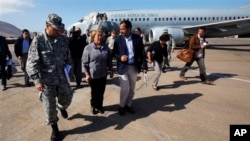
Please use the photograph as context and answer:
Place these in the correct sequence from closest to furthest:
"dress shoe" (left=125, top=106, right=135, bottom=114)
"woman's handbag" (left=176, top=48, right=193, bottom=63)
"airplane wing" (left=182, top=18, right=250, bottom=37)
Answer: "dress shoe" (left=125, top=106, right=135, bottom=114), "woman's handbag" (left=176, top=48, right=193, bottom=63), "airplane wing" (left=182, top=18, right=250, bottom=37)

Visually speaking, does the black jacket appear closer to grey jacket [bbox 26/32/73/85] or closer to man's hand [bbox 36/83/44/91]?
grey jacket [bbox 26/32/73/85]

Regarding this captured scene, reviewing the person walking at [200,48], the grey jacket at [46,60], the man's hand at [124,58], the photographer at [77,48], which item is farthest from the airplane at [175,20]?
the grey jacket at [46,60]

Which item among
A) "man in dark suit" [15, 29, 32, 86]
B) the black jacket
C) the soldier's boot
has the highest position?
"man in dark suit" [15, 29, 32, 86]

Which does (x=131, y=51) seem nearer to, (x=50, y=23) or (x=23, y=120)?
(x=50, y=23)

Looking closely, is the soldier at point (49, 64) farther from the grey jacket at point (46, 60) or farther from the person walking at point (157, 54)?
the person walking at point (157, 54)

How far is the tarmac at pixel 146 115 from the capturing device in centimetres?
451

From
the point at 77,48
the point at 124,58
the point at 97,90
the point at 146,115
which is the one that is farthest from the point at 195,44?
the point at 97,90

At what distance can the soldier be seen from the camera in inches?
163

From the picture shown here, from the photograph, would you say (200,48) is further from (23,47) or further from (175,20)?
(175,20)

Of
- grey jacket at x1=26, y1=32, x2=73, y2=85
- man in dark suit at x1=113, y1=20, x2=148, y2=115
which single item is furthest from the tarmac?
grey jacket at x1=26, y1=32, x2=73, y2=85

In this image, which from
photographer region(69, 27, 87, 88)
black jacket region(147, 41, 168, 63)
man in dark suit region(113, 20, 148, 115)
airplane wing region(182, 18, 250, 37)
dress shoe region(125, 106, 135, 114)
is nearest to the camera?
man in dark suit region(113, 20, 148, 115)

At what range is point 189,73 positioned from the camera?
408 inches

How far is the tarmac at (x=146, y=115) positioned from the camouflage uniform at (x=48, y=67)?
68cm

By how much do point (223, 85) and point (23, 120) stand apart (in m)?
6.05
